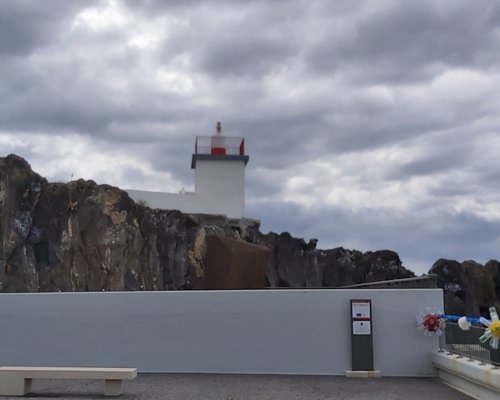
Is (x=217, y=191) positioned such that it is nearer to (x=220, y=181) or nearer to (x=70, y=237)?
(x=220, y=181)

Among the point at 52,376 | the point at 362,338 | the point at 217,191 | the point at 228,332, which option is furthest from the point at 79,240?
the point at 52,376

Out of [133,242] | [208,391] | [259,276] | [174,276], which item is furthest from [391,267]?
[208,391]

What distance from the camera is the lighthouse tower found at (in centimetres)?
3869

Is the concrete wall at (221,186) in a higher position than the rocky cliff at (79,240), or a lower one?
higher

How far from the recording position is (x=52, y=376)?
10.2 metres

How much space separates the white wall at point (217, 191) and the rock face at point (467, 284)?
46.7 ft

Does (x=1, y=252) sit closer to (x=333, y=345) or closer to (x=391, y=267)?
(x=333, y=345)

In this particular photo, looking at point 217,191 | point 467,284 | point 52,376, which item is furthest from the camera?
point 467,284

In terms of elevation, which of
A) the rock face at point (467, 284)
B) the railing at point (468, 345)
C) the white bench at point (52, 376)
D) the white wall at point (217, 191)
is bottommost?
the white bench at point (52, 376)

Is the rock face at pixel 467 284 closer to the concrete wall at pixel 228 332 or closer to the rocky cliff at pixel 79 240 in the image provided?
the rocky cliff at pixel 79 240

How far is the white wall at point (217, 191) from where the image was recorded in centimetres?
3826

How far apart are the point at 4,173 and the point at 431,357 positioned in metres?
21.6

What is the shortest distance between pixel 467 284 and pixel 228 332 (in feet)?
109

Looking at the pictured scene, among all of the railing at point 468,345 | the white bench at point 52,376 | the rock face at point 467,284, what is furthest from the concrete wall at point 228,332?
the rock face at point 467,284
